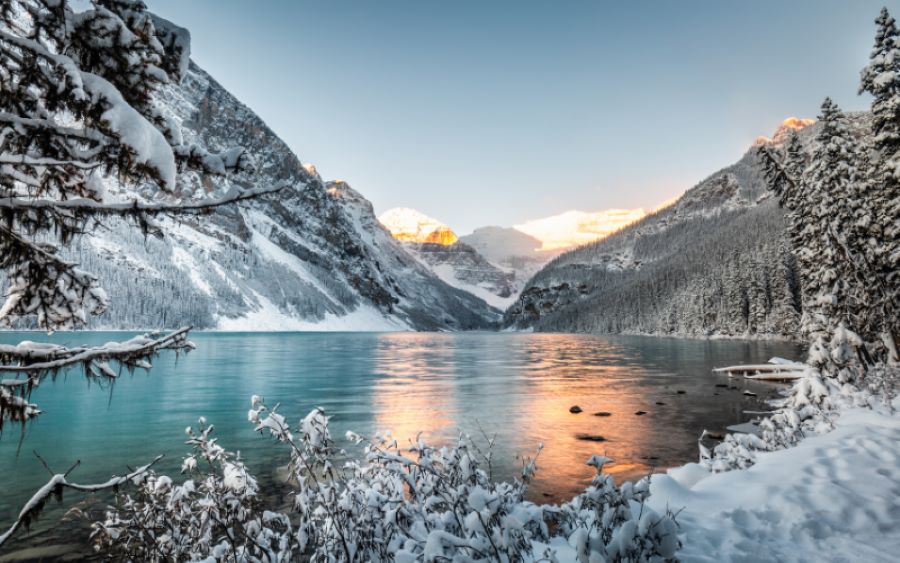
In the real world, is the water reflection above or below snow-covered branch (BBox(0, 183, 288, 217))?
below

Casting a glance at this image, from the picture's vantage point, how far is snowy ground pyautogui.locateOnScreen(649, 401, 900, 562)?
5812mm

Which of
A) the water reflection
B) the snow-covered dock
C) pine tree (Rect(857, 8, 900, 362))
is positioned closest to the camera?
the water reflection

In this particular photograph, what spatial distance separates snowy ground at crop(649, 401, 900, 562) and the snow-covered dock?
27286mm

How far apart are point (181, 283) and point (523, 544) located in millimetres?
177968

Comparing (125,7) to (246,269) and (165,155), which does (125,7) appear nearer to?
(165,155)

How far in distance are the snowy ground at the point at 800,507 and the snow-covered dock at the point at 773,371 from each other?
89.5 feet

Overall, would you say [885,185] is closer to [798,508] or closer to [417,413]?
[798,508]

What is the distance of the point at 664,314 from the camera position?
13462 cm

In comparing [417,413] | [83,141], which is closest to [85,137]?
[83,141]

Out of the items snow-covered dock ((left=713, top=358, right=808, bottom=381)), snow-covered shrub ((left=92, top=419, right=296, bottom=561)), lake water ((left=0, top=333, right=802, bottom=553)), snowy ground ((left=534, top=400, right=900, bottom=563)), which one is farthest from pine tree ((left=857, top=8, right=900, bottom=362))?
snow-covered shrub ((left=92, top=419, right=296, bottom=561))

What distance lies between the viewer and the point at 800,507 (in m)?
6.97

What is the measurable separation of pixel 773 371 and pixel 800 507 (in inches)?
1368

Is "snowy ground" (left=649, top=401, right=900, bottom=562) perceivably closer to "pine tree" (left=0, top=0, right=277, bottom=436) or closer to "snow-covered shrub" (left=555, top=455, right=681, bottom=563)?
"snow-covered shrub" (left=555, top=455, right=681, bottom=563)

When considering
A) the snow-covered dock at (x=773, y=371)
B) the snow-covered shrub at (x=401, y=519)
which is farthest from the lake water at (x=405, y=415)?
the snow-covered shrub at (x=401, y=519)
